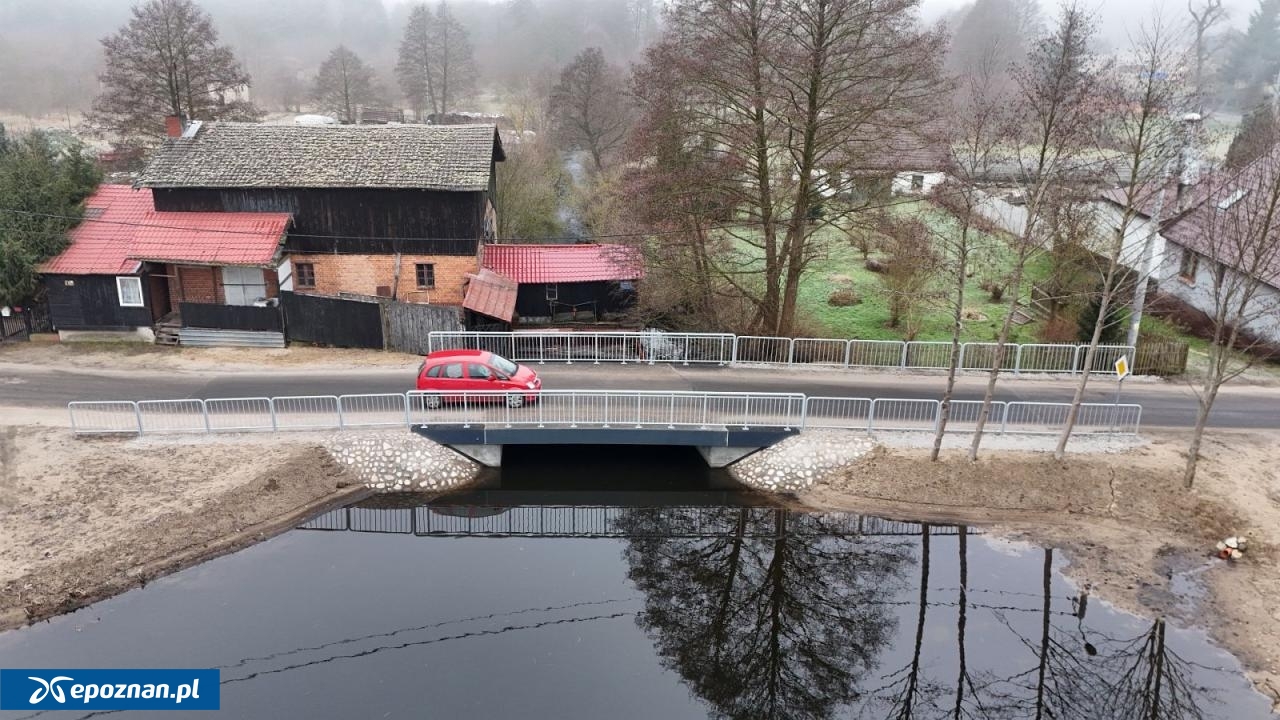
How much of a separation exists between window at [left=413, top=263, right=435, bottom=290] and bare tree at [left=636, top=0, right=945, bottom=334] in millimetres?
9201

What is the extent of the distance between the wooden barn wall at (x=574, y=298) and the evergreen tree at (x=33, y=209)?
1578cm

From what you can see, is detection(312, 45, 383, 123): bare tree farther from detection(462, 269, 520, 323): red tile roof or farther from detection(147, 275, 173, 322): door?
detection(462, 269, 520, 323): red tile roof

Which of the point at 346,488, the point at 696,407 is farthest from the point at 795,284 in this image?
the point at 346,488

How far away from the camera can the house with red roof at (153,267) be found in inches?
1062

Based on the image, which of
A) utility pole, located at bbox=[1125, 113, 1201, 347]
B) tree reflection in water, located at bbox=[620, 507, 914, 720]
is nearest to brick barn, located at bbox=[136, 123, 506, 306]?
tree reflection in water, located at bbox=[620, 507, 914, 720]

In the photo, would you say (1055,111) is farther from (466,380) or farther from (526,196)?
(526,196)

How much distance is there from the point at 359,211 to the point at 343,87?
48.2 m

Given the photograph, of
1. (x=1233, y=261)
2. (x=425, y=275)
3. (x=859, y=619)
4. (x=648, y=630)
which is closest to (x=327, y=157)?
(x=425, y=275)

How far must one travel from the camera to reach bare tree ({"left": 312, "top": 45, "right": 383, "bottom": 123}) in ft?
229

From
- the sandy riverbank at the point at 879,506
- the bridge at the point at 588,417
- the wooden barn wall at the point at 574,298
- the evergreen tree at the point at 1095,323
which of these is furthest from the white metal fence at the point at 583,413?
the wooden barn wall at the point at 574,298

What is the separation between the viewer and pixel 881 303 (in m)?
34.2

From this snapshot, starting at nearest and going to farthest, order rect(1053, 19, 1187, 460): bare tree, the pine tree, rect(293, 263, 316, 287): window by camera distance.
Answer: rect(1053, 19, 1187, 460): bare tree < rect(293, 263, 316, 287): window < the pine tree

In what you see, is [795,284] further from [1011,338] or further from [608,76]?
[608,76]

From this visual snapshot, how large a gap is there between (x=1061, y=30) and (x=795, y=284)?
Result: 34.5ft
